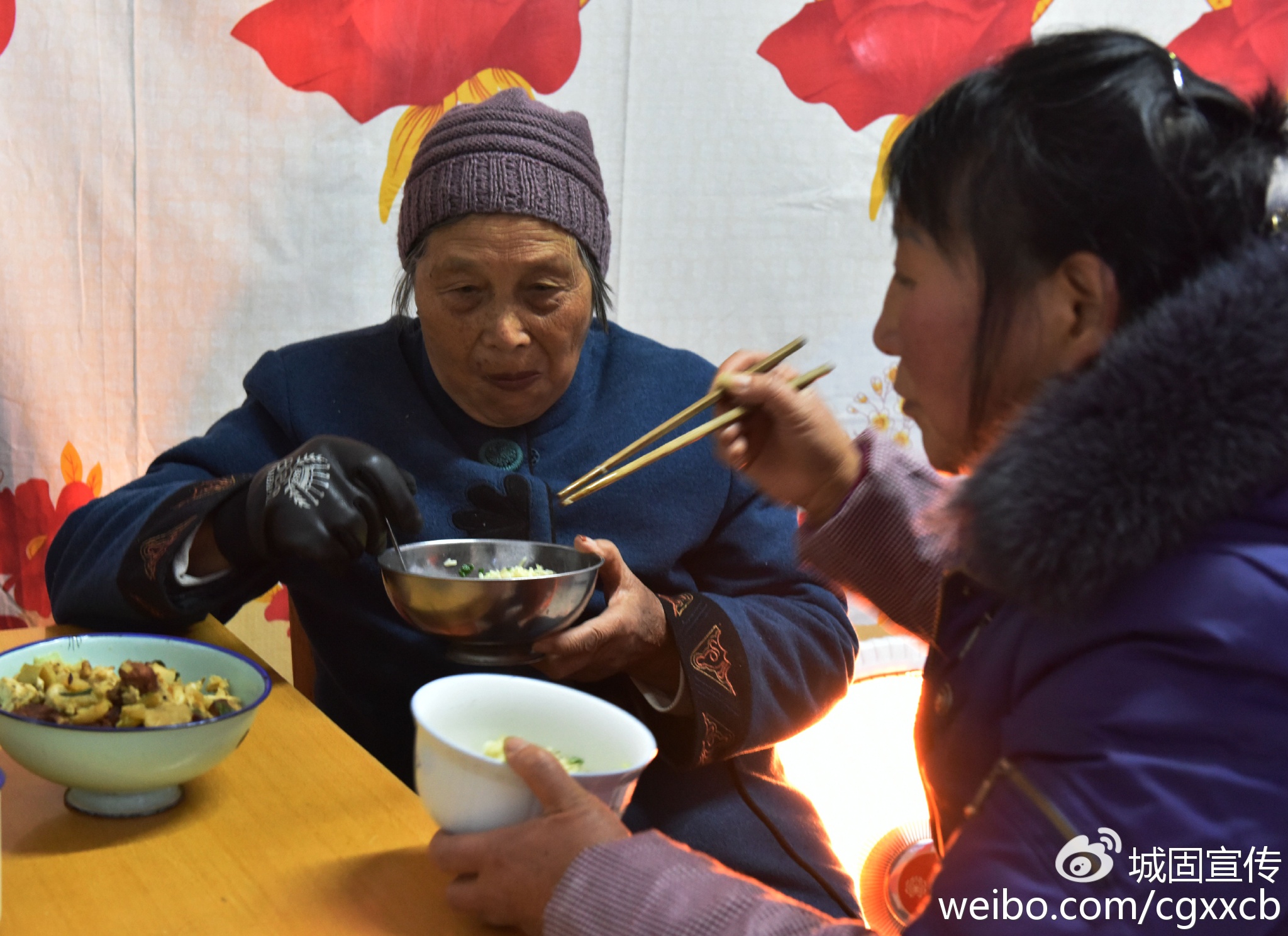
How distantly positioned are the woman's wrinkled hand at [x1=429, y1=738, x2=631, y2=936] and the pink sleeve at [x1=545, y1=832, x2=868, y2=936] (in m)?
0.01

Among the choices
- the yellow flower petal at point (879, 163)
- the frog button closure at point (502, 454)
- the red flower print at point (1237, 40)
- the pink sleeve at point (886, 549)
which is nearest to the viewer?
the pink sleeve at point (886, 549)

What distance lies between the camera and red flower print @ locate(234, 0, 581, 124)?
6.73ft

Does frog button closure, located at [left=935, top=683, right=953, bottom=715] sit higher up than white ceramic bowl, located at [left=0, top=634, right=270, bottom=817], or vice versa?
frog button closure, located at [left=935, top=683, right=953, bottom=715]

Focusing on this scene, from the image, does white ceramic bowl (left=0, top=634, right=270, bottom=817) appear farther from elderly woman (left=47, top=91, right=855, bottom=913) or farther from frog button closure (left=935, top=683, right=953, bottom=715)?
frog button closure (left=935, top=683, right=953, bottom=715)

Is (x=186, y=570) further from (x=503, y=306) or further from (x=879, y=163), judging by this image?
(x=879, y=163)

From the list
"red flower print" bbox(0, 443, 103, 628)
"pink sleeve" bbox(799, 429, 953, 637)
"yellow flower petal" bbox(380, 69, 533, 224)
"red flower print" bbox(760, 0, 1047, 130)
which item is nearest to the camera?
"pink sleeve" bbox(799, 429, 953, 637)

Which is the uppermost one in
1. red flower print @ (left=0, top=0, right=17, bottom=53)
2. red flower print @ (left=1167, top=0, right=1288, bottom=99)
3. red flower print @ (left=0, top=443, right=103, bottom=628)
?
red flower print @ (left=1167, top=0, right=1288, bottom=99)

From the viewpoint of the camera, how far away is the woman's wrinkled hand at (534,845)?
81 centimetres

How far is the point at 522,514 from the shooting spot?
1.57 metres

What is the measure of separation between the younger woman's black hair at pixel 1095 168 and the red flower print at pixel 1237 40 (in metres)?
2.32

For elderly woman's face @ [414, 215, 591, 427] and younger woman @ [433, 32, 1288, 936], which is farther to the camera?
elderly woman's face @ [414, 215, 591, 427]

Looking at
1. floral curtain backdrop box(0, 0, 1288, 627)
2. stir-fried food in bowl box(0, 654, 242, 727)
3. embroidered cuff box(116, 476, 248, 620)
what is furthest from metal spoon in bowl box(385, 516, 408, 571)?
floral curtain backdrop box(0, 0, 1288, 627)

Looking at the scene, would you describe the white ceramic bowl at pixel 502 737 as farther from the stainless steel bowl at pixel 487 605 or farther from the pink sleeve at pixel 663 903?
the stainless steel bowl at pixel 487 605

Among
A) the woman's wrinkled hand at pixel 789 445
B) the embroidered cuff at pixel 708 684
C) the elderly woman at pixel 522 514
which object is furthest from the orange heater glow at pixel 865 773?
the woman's wrinkled hand at pixel 789 445
